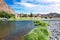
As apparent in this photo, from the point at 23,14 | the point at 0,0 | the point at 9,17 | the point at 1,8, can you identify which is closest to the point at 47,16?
the point at 23,14

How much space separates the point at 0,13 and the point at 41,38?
25.0m

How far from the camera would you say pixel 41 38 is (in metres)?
6.57

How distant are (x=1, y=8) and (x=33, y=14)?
8079 millimetres

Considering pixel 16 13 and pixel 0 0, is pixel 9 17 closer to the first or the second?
pixel 16 13

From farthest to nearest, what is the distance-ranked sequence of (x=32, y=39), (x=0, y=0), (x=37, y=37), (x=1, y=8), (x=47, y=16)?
(x=0, y=0) < (x=1, y=8) < (x=47, y=16) < (x=37, y=37) < (x=32, y=39)

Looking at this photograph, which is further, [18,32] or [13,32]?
[13,32]

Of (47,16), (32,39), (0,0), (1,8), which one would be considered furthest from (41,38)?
(0,0)

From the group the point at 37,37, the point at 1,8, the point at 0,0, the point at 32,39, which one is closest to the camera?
the point at 32,39

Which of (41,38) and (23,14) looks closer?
(41,38)

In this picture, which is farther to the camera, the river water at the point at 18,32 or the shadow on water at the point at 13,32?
the shadow on water at the point at 13,32

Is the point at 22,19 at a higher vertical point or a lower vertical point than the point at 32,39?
lower

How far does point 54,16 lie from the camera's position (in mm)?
28125

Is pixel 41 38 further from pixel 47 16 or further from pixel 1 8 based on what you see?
pixel 1 8

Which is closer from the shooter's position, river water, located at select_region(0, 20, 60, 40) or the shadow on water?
river water, located at select_region(0, 20, 60, 40)
